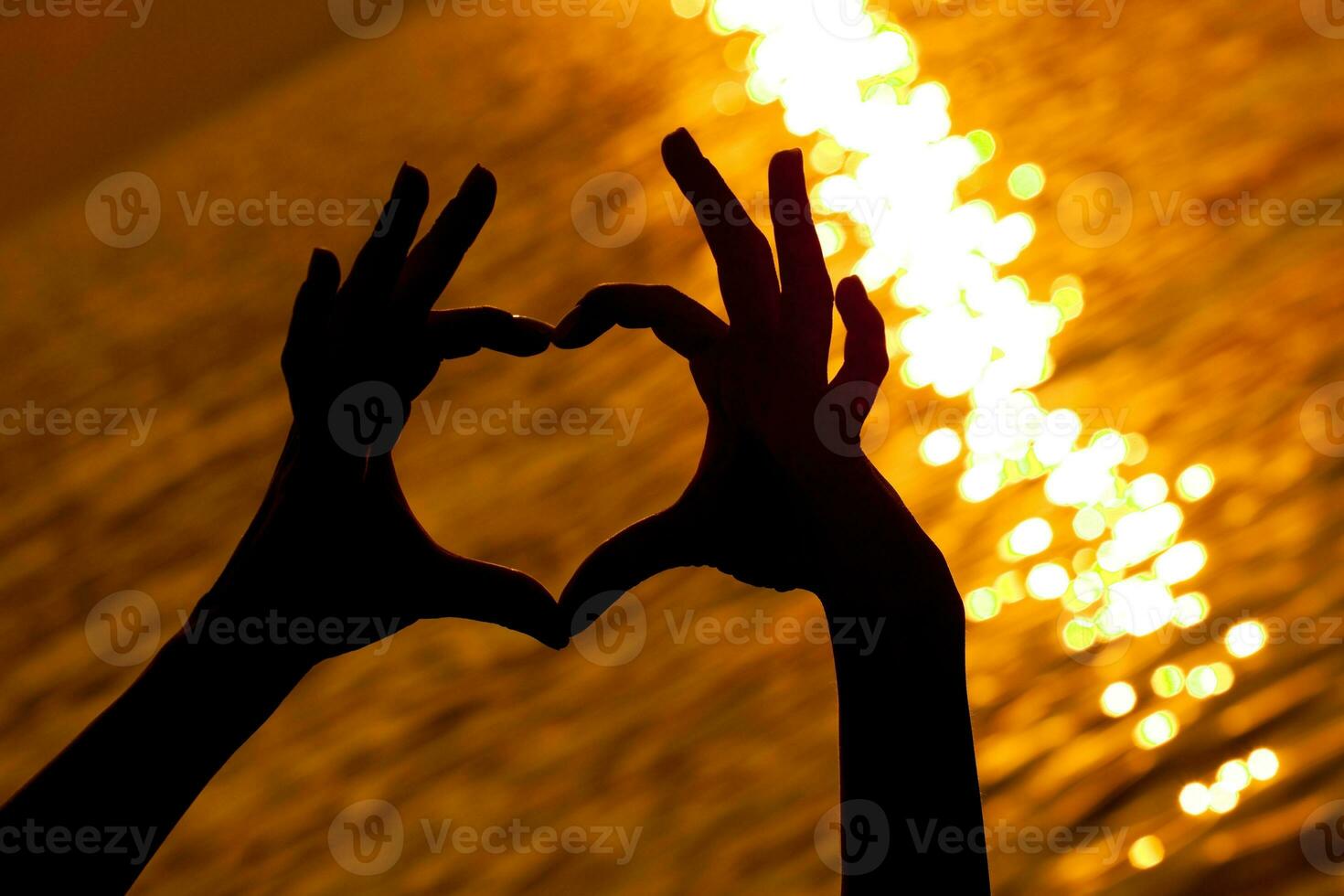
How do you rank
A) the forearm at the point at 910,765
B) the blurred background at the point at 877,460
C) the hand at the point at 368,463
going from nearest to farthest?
the forearm at the point at 910,765 → the hand at the point at 368,463 → the blurred background at the point at 877,460

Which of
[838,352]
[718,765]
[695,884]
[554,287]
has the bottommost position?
[695,884]

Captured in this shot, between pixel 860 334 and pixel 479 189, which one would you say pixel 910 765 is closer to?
pixel 860 334

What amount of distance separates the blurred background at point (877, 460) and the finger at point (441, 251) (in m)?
0.30

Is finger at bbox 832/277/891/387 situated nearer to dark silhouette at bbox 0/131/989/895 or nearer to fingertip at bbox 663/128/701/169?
dark silhouette at bbox 0/131/989/895

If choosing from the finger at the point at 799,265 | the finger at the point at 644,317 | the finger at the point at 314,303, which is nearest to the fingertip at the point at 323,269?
the finger at the point at 314,303

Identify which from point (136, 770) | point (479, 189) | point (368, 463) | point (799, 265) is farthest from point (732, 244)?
point (136, 770)

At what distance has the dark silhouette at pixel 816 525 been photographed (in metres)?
0.64

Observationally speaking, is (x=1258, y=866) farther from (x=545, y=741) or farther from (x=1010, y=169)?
(x=1010, y=169)

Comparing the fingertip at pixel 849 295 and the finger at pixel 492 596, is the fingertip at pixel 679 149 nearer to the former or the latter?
the fingertip at pixel 849 295

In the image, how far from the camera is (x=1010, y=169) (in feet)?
→ 9.25

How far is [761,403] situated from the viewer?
77 centimetres

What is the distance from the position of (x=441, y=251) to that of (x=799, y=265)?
0.71ft

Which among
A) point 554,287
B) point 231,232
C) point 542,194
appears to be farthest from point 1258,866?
point 231,232

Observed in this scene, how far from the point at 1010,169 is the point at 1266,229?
755 mm
